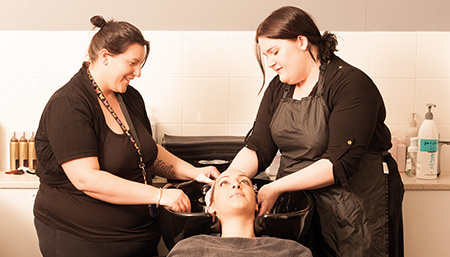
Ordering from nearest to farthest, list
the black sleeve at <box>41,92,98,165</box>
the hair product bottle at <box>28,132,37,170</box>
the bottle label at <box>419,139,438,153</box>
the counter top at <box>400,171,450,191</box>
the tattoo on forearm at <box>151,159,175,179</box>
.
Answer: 1. the black sleeve at <box>41,92,98,165</box>
2. the tattoo on forearm at <box>151,159,175,179</box>
3. the counter top at <box>400,171,450,191</box>
4. the bottle label at <box>419,139,438,153</box>
5. the hair product bottle at <box>28,132,37,170</box>

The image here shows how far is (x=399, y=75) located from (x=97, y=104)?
5.54 ft

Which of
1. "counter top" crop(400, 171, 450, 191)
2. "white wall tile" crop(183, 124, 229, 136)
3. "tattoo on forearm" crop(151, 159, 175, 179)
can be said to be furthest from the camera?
"white wall tile" crop(183, 124, 229, 136)

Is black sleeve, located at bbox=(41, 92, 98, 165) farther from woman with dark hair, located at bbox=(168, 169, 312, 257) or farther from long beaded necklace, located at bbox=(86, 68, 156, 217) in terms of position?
woman with dark hair, located at bbox=(168, 169, 312, 257)

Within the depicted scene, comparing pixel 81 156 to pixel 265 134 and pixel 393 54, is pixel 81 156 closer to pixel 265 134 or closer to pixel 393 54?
pixel 265 134

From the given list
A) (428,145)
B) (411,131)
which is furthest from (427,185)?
(411,131)

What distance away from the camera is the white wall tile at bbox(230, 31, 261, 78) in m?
2.72

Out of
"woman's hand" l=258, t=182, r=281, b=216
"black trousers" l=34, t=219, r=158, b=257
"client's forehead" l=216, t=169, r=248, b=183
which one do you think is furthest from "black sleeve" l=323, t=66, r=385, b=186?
"black trousers" l=34, t=219, r=158, b=257

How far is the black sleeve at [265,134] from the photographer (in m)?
1.99

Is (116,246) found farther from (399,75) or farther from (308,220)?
(399,75)

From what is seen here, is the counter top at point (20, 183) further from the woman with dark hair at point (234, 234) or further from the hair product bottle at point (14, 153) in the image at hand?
the woman with dark hair at point (234, 234)

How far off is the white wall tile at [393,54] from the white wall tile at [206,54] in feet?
2.60

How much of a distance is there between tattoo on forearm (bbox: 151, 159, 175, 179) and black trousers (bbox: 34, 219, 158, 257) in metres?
0.36

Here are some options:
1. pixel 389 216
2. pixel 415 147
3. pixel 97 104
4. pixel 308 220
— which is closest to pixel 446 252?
pixel 415 147

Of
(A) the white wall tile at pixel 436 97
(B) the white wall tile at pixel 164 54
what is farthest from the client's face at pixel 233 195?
(A) the white wall tile at pixel 436 97
